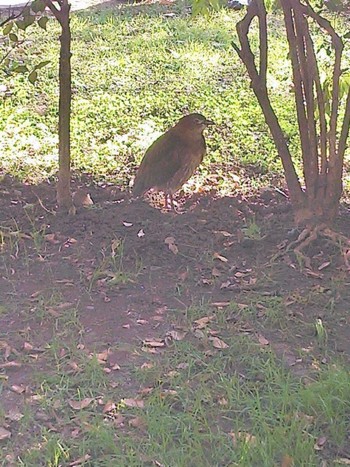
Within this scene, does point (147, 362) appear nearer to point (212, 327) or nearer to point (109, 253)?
point (212, 327)

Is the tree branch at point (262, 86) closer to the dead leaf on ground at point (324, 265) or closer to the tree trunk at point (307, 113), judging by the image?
the tree trunk at point (307, 113)

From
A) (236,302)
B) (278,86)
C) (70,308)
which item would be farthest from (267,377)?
(278,86)

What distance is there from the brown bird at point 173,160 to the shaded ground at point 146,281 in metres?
0.15

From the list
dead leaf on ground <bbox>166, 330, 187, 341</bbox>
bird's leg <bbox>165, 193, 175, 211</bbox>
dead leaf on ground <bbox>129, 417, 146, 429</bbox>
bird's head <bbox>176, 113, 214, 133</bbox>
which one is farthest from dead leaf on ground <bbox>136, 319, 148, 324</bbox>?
bird's head <bbox>176, 113, 214, 133</bbox>

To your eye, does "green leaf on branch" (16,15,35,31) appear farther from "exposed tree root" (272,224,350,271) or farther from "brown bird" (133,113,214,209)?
"exposed tree root" (272,224,350,271)

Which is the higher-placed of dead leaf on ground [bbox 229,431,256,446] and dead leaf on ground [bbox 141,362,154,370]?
dead leaf on ground [bbox 141,362,154,370]

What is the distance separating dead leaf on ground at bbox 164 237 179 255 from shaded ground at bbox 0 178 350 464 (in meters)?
0.01

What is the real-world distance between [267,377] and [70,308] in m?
1.11

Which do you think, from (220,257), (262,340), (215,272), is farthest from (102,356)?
(220,257)

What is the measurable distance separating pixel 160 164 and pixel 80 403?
231 centimetres

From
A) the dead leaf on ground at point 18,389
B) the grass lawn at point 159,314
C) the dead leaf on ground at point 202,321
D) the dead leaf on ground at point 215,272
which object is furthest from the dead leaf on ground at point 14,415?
the dead leaf on ground at point 215,272

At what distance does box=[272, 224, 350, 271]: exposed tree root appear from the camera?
4.78 m

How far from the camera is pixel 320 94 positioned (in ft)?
16.5

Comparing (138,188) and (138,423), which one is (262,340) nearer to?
(138,423)
